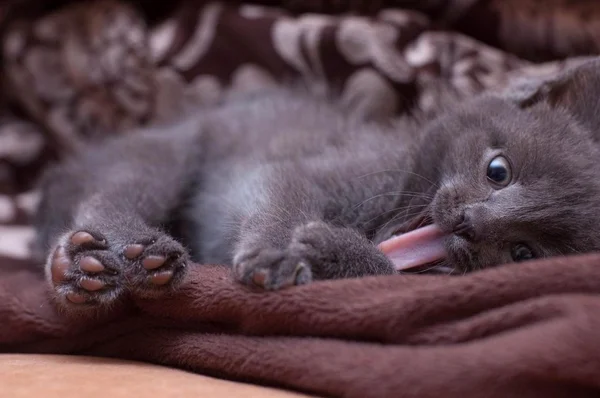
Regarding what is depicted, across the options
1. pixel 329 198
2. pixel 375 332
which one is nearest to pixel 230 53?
pixel 329 198

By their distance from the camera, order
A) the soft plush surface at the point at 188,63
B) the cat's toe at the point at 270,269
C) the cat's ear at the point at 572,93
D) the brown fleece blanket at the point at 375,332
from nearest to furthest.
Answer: the brown fleece blanket at the point at 375,332 → the cat's toe at the point at 270,269 → the cat's ear at the point at 572,93 → the soft plush surface at the point at 188,63

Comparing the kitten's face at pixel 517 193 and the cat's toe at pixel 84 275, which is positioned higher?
the kitten's face at pixel 517 193

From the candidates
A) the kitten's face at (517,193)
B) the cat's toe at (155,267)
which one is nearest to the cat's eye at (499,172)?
the kitten's face at (517,193)

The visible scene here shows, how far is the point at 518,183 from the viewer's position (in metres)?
1.27

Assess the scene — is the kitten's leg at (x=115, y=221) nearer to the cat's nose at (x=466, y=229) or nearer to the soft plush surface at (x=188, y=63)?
the soft plush surface at (x=188, y=63)

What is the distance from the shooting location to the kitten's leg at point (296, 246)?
109 centimetres

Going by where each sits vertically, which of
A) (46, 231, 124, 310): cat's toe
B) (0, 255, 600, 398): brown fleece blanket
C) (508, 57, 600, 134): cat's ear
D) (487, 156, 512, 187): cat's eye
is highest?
(508, 57, 600, 134): cat's ear

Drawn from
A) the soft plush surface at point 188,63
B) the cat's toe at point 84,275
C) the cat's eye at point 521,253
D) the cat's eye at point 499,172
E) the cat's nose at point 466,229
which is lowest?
the cat's toe at point 84,275

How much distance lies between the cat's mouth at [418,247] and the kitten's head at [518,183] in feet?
0.10

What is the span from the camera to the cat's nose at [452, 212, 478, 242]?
123cm

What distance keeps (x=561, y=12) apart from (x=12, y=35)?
187 cm

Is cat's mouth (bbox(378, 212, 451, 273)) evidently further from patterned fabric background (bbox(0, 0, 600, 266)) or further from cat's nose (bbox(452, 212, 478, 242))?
patterned fabric background (bbox(0, 0, 600, 266))

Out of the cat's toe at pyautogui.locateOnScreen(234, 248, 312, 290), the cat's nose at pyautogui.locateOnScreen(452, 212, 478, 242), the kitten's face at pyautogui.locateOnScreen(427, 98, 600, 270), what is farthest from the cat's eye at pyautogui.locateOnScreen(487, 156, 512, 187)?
the cat's toe at pyautogui.locateOnScreen(234, 248, 312, 290)

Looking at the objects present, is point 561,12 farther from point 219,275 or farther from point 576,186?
point 219,275
